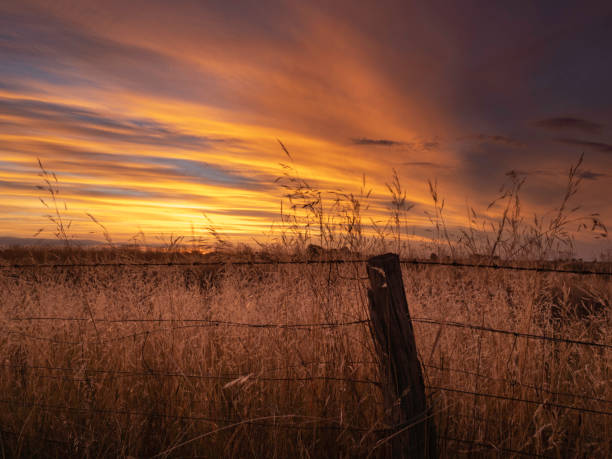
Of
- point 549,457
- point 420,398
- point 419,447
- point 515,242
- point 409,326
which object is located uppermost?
point 515,242

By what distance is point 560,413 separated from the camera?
3145mm

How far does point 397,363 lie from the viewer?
2.33m

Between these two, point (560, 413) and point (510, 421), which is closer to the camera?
point (510, 421)

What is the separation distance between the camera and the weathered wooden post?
2.29 m

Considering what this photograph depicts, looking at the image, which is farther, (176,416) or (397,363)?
(176,416)

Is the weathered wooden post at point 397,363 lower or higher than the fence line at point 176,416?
higher

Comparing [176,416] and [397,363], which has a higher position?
[397,363]

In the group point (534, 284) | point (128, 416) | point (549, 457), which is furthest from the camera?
point (534, 284)

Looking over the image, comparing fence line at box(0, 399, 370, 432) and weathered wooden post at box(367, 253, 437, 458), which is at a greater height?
weathered wooden post at box(367, 253, 437, 458)

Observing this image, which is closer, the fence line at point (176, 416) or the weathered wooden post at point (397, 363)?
the weathered wooden post at point (397, 363)

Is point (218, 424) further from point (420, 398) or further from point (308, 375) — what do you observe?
point (420, 398)

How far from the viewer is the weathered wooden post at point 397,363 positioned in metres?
2.29

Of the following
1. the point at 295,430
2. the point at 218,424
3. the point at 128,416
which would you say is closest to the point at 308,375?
the point at 295,430

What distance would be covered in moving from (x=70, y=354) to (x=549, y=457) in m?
4.14
